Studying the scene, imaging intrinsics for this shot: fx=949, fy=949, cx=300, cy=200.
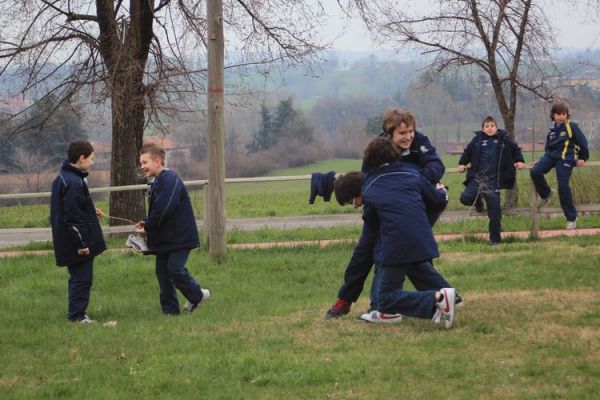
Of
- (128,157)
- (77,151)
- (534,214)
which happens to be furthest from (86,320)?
(128,157)

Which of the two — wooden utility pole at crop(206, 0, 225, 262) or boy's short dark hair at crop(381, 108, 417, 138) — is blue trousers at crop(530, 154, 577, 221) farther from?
boy's short dark hair at crop(381, 108, 417, 138)

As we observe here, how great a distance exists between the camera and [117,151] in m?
17.5

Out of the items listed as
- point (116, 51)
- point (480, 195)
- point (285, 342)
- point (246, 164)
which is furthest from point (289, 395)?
point (246, 164)

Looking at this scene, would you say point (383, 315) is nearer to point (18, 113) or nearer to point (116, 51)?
point (116, 51)

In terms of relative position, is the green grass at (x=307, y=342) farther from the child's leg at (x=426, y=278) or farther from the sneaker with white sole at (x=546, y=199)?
the sneaker with white sole at (x=546, y=199)

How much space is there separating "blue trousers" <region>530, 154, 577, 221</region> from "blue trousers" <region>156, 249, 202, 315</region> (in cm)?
588

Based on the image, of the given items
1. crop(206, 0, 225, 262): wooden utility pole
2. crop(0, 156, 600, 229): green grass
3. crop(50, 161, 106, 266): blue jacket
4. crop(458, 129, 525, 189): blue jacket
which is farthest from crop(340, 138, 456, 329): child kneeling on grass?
crop(0, 156, 600, 229): green grass

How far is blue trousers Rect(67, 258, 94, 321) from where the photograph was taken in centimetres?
863

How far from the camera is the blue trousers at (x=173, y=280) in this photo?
8.57 m

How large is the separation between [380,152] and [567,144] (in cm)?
637

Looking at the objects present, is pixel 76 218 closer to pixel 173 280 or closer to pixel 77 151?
pixel 77 151

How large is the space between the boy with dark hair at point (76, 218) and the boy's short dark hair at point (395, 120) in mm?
2781

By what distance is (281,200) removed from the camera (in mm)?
28547

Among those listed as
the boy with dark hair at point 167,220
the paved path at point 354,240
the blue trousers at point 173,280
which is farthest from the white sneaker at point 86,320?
the paved path at point 354,240
